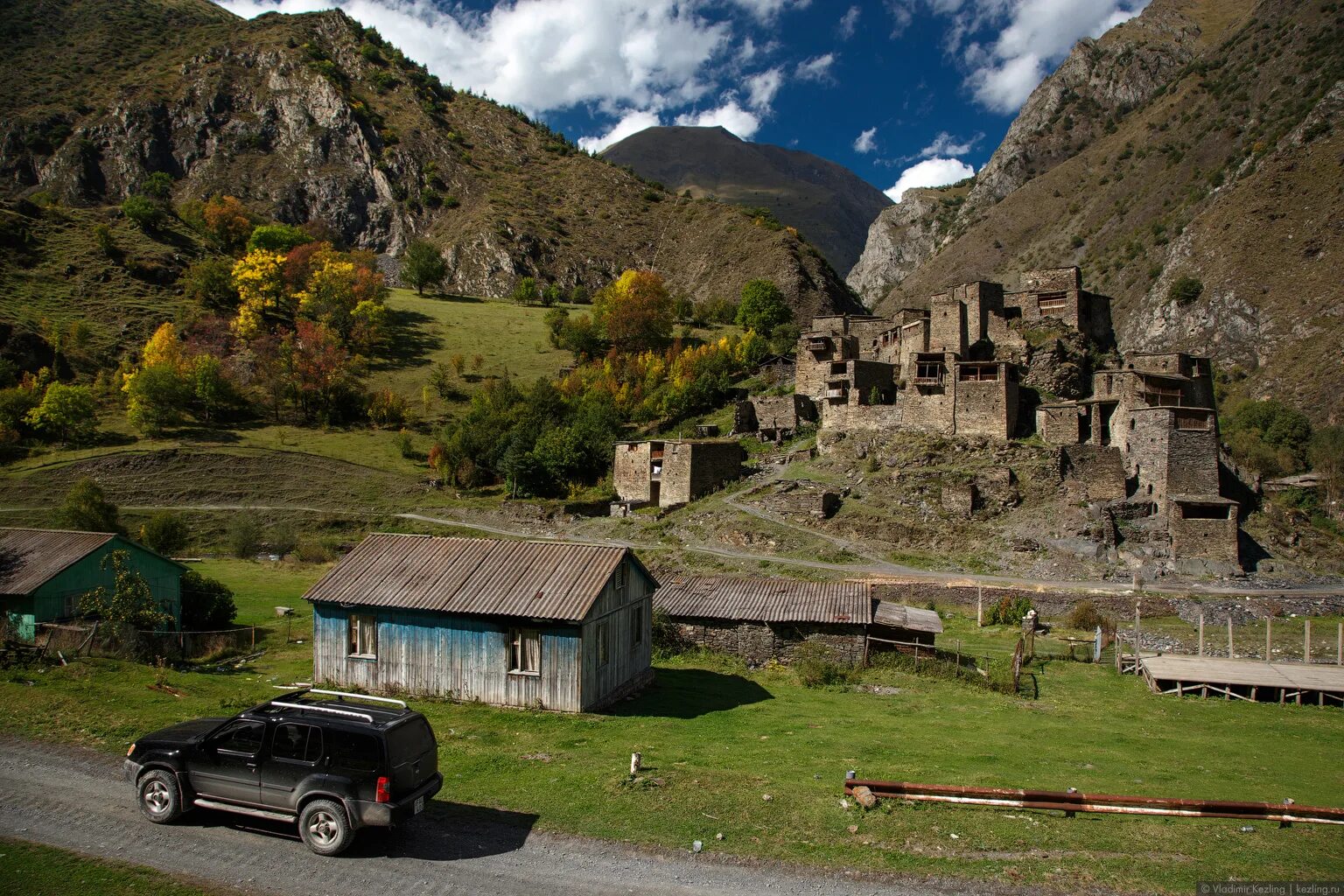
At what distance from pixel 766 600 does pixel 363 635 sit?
1257cm

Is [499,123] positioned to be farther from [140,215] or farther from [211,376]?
[211,376]

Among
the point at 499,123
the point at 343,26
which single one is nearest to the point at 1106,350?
the point at 499,123

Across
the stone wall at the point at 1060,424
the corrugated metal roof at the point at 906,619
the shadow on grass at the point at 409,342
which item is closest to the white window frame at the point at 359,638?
the corrugated metal roof at the point at 906,619

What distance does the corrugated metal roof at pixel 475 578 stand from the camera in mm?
17719

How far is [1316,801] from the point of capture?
12.4 meters

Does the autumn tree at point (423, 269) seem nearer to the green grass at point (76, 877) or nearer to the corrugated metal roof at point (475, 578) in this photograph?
the corrugated metal roof at point (475, 578)

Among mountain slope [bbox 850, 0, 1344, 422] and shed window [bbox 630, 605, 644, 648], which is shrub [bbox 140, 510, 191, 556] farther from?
mountain slope [bbox 850, 0, 1344, 422]

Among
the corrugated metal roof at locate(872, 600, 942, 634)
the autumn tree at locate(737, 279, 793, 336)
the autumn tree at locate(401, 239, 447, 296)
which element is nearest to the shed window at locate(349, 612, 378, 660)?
the corrugated metal roof at locate(872, 600, 942, 634)

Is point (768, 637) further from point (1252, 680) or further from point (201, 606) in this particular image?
point (201, 606)

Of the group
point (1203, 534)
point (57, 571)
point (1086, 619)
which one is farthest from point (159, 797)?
point (1203, 534)

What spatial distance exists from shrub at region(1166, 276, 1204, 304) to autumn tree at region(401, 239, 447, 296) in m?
93.5

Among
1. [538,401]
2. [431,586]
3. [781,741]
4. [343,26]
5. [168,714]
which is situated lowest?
[781,741]

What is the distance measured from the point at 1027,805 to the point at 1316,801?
216 inches

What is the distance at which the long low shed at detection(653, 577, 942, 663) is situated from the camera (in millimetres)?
23438
